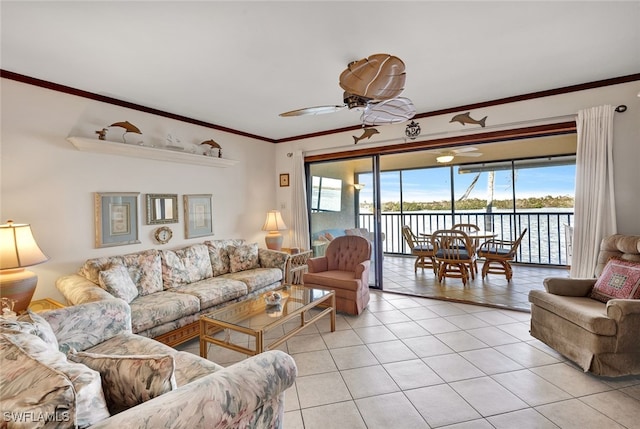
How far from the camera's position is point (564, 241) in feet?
18.9

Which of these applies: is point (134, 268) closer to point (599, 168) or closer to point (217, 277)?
point (217, 277)

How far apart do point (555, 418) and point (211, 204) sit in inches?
161

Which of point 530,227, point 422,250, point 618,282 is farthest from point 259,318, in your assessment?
point 530,227

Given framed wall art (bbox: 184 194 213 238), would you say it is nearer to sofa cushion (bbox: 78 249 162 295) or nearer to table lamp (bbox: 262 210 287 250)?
sofa cushion (bbox: 78 249 162 295)

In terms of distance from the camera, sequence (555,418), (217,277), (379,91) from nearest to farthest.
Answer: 1. (555,418)
2. (379,91)
3. (217,277)

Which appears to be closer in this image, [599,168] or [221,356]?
[221,356]

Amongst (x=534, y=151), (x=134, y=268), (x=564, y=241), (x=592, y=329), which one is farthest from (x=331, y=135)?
(x=564, y=241)

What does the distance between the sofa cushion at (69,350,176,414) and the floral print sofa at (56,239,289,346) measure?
1489 millimetres

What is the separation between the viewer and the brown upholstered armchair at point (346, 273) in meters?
3.41

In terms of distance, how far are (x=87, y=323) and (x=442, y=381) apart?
2.50 meters

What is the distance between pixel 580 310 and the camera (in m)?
2.22

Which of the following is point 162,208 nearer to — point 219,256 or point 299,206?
point 219,256

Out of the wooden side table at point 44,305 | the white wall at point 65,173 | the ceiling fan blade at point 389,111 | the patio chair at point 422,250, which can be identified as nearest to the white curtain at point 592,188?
the ceiling fan blade at point 389,111

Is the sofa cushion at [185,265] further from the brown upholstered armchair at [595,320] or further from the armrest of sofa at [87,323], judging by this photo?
the brown upholstered armchair at [595,320]
